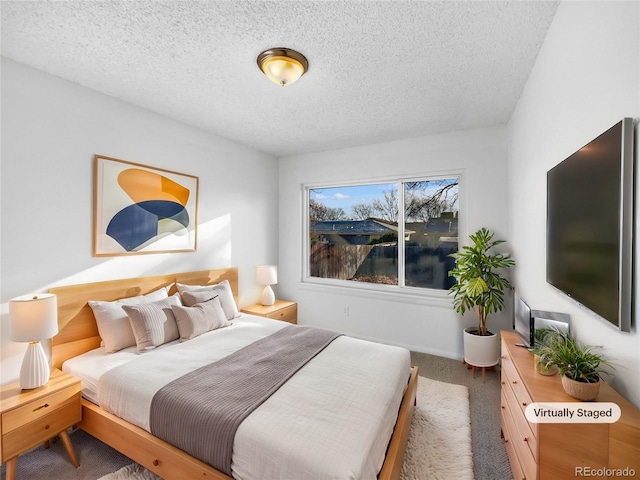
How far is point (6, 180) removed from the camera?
2035 millimetres

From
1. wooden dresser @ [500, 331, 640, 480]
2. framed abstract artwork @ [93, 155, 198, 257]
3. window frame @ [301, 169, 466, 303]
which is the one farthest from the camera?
window frame @ [301, 169, 466, 303]

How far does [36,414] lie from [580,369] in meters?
2.90

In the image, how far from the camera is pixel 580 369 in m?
1.21

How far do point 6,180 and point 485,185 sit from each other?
4272mm

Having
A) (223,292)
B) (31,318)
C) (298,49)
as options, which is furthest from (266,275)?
(298,49)

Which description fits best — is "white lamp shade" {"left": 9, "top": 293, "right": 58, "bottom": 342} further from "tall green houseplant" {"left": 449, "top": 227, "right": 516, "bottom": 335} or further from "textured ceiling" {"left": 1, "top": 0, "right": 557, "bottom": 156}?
"tall green houseplant" {"left": 449, "top": 227, "right": 516, "bottom": 335}

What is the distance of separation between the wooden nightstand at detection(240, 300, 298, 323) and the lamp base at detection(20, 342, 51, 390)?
2025 mm

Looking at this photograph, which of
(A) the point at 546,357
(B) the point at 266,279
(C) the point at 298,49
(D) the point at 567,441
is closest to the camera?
(D) the point at 567,441

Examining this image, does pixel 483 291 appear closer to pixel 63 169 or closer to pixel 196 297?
pixel 196 297

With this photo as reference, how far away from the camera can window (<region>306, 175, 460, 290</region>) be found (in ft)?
12.2

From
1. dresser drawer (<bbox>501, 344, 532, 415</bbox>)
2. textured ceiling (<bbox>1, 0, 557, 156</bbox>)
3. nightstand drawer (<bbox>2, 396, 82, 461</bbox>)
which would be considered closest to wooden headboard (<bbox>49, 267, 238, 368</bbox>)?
nightstand drawer (<bbox>2, 396, 82, 461</bbox>)

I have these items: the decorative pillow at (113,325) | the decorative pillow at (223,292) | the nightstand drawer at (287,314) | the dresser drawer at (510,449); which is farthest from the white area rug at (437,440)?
the nightstand drawer at (287,314)

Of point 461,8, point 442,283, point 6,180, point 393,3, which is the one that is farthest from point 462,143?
point 6,180

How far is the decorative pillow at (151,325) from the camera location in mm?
2372
